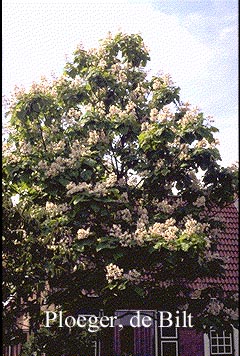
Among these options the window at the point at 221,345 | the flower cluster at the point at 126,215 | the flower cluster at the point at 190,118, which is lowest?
the window at the point at 221,345

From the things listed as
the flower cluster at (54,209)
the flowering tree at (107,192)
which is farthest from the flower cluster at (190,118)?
the flower cluster at (54,209)

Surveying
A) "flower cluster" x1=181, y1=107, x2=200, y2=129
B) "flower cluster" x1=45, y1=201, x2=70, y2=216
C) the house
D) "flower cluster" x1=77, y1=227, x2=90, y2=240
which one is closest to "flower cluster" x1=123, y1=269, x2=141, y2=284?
"flower cluster" x1=77, y1=227, x2=90, y2=240

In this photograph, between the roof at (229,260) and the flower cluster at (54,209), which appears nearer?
the flower cluster at (54,209)

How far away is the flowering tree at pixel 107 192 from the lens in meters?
12.1

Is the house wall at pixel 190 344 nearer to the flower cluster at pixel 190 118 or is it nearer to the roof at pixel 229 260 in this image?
the roof at pixel 229 260

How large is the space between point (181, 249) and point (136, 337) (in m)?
10.3

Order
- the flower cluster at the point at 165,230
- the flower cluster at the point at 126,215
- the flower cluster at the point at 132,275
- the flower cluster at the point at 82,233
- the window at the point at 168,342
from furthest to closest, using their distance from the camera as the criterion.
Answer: the window at the point at 168,342, the flower cluster at the point at 126,215, the flower cluster at the point at 82,233, the flower cluster at the point at 132,275, the flower cluster at the point at 165,230

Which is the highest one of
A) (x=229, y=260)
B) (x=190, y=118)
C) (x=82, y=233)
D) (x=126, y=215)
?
(x=190, y=118)

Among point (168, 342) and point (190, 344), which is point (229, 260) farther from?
point (168, 342)

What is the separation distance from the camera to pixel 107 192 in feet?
41.4

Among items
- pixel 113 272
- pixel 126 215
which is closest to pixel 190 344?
pixel 126 215

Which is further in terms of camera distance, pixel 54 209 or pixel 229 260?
pixel 229 260

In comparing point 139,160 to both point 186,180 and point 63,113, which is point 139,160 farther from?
point 63,113

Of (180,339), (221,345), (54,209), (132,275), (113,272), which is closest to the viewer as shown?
(113,272)
